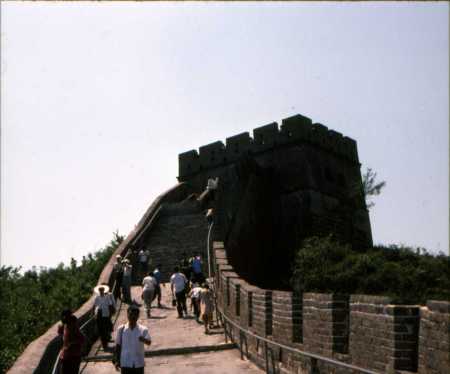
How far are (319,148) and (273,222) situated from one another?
456 cm

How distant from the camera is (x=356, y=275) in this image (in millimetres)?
29156

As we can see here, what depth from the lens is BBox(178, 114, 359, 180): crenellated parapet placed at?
32.6 meters

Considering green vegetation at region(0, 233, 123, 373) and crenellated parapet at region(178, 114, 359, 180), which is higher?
crenellated parapet at region(178, 114, 359, 180)

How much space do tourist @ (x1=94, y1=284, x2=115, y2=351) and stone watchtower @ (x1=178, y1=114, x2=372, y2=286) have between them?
54.3 feet

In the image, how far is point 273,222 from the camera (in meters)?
32.4

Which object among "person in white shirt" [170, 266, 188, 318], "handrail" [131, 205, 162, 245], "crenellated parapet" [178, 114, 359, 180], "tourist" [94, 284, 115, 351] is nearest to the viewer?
"tourist" [94, 284, 115, 351]

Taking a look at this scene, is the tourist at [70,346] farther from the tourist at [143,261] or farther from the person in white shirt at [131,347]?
the tourist at [143,261]

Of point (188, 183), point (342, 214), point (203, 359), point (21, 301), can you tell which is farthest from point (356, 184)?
point (203, 359)

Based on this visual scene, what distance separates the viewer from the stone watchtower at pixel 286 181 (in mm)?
30719

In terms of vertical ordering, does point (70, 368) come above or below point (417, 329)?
below

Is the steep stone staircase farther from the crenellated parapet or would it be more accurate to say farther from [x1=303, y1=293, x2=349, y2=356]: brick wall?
[x1=303, y1=293, x2=349, y2=356]: brick wall

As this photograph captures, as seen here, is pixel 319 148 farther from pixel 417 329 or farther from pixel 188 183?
pixel 417 329

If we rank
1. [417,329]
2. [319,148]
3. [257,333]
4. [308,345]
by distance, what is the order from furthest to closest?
[319,148] < [257,333] < [308,345] < [417,329]

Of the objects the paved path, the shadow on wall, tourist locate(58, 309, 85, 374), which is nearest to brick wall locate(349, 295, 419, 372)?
the paved path
